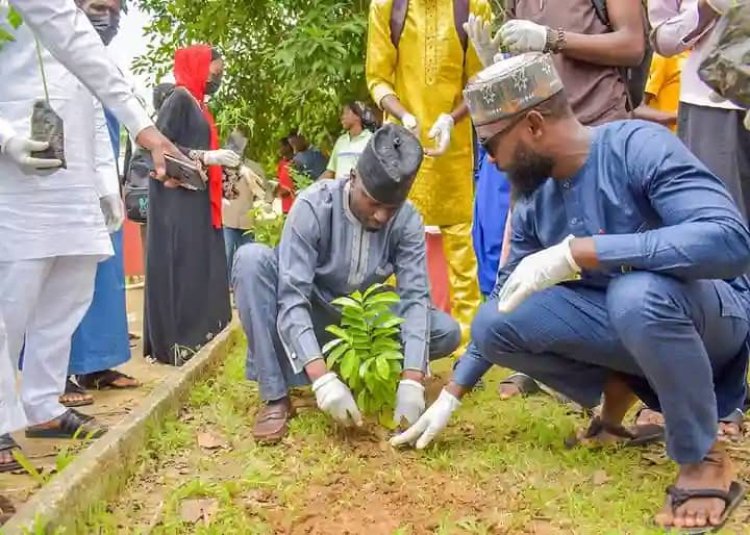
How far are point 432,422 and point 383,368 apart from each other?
0.30m

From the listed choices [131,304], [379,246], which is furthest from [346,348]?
[131,304]

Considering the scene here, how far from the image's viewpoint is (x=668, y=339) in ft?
8.13

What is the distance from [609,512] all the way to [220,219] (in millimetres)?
3608

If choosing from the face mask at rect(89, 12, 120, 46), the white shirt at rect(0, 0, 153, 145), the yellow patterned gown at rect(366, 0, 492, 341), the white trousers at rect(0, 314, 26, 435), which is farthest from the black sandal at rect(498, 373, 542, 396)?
the face mask at rect(89, 12, 120, 46)

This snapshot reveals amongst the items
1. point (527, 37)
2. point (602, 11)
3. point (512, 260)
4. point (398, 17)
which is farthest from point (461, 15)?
point (512, 260)

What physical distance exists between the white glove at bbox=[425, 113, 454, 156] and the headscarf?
65.7 inches

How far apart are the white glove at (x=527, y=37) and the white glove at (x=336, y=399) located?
4.58 feet

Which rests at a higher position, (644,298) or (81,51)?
(81,51)

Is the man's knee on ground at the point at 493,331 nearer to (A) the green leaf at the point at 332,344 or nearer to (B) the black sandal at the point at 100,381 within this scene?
(A) the green leaf at the point at 332,344

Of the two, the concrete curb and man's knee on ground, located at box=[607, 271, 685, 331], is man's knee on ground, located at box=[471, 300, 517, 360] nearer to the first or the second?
man's knee on ground, located at box=[607, 271, 685, 331]

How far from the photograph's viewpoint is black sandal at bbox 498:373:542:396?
3.98 m

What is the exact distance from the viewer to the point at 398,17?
4484mm

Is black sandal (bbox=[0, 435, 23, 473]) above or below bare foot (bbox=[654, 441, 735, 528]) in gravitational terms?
below

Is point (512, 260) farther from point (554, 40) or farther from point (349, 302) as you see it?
point (554, 40)
